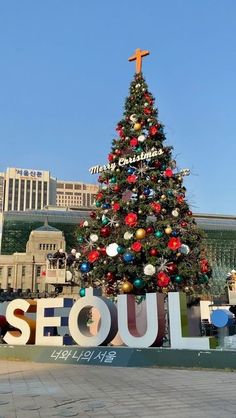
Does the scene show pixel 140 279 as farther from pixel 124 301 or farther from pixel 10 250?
pixel 10 250

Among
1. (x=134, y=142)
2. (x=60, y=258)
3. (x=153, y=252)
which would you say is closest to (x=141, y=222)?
(x=153, y=252)

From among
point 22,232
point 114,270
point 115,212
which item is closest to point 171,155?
point 115,212

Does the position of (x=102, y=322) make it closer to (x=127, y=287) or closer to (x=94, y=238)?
(x=127, y=287)

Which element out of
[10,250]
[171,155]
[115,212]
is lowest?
[115,212]

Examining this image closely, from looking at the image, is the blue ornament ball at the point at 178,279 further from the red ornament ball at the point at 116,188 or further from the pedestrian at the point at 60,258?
the pedestrian at the point at 60,258

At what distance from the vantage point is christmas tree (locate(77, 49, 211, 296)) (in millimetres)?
15578

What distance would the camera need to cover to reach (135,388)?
30.7ft

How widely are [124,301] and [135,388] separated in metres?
4.81

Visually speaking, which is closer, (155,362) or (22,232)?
(155,362)

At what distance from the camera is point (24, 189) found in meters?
178

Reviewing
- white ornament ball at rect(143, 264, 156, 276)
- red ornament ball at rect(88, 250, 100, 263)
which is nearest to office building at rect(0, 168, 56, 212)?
red ornament ball at rect(88, 250, 100, 263)

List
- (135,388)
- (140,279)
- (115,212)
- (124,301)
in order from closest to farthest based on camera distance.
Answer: (135,388) < (124,301) < (140,279) < (115,212)

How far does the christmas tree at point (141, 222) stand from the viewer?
15.6m

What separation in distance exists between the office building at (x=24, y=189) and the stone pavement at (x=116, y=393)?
6633 inches
